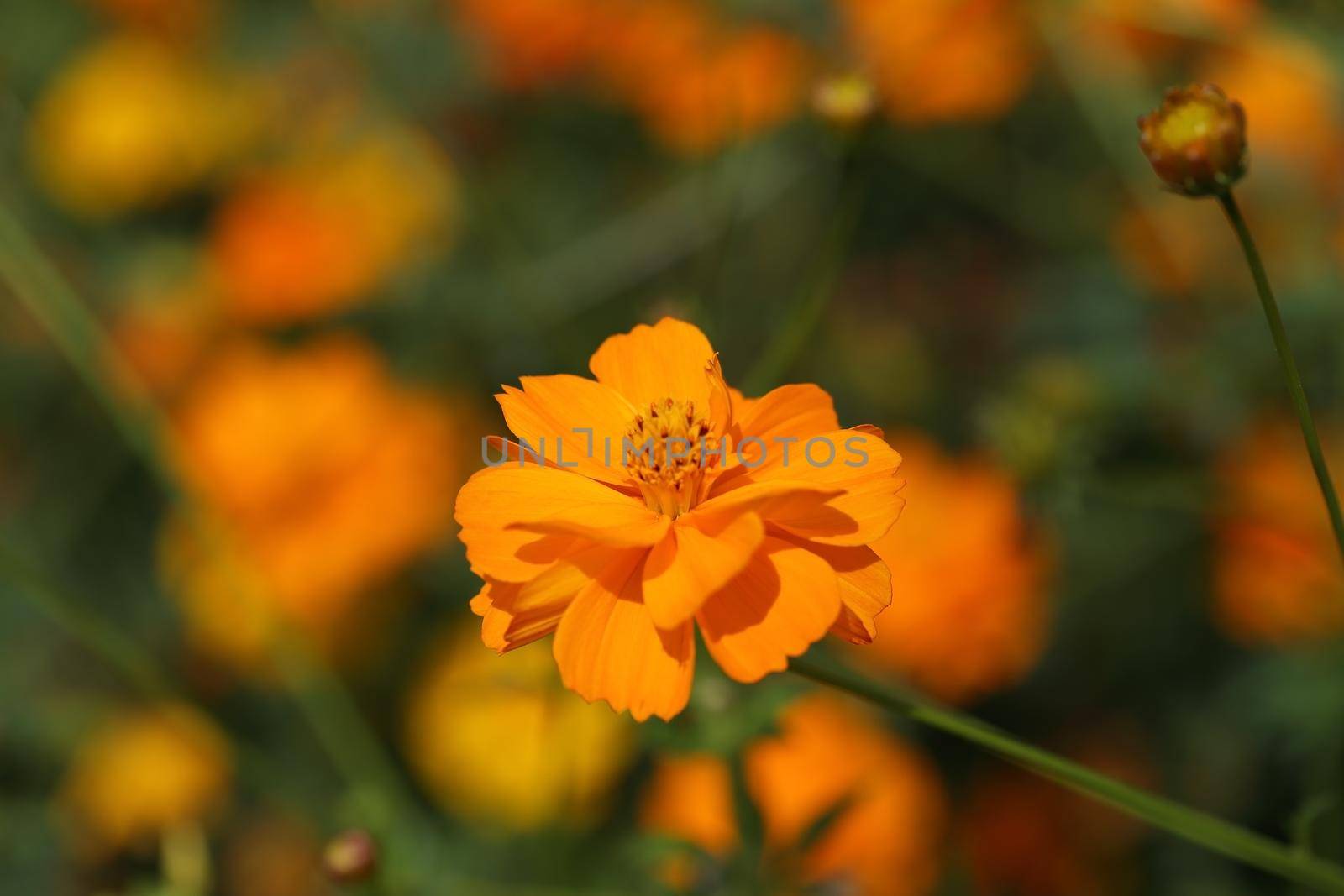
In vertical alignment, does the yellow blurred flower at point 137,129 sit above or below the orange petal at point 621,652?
above

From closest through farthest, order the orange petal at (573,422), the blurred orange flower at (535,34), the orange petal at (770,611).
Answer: the orange petal at (770,611), the orange petal at (573,422), the blurred orange flower at (535,34)

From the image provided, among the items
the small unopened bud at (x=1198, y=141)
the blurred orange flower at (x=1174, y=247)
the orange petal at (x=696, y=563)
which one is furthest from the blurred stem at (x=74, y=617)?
the blurred orange flower at (x=1174, y=247)

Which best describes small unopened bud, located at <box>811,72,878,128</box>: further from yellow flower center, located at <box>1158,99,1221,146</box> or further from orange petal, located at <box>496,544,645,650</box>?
orange petal, located at <box>496,544,645,650</box>

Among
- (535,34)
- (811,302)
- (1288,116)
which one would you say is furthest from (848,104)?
(535,34)

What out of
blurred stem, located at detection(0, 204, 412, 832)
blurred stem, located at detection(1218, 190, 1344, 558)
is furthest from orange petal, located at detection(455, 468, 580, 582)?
blurred stem, located at detection(0, 204, 412, 832)

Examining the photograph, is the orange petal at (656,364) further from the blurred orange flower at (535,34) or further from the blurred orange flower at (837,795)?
the blurred orange flower at (535,34)

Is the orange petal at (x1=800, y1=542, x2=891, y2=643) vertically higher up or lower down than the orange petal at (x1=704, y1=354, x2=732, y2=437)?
lower down

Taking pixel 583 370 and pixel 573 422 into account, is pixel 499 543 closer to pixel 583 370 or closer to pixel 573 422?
Result: pixel 573 422

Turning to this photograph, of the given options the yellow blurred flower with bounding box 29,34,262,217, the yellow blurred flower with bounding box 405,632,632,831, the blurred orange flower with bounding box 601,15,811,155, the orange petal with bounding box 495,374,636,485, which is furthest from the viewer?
the yellow blurred flower with bounding box 29,34,262,217
